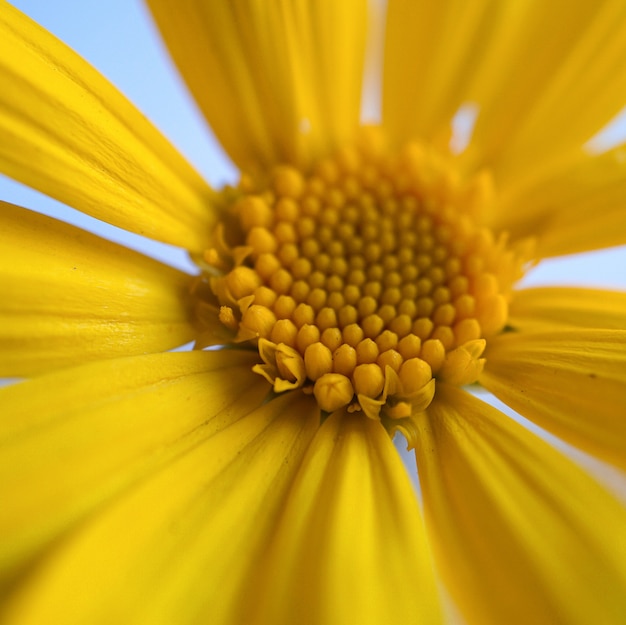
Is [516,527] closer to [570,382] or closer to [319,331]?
[570,382]

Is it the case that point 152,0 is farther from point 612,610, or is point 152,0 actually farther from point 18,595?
point 612,610

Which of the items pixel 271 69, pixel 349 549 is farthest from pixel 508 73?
pixel 349 549

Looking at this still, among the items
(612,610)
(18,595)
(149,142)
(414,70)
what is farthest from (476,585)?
(414,70)

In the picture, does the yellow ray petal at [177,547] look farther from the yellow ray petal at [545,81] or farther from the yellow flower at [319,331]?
the yellow ray petal at [545,81]

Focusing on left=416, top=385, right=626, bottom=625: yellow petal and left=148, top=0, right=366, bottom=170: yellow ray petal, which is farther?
left=148, top=0, right=366, bottom=170: yellow ray petal

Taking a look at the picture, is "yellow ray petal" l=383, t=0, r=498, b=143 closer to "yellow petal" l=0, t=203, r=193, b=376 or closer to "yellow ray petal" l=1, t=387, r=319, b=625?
"yellow petal" l=0, t=203, r=193, b=376

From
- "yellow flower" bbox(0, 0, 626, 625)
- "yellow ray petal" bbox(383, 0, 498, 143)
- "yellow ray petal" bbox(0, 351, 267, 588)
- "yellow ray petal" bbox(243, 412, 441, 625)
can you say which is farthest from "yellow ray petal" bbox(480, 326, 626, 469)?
"yellow ray petal" bbox(383, 0, 498, 143)
